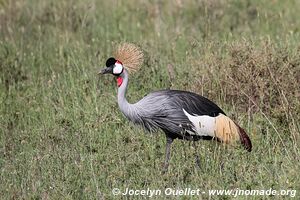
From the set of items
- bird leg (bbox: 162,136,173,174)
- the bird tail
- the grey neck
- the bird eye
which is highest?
the bird eye

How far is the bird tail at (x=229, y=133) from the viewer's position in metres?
5.62

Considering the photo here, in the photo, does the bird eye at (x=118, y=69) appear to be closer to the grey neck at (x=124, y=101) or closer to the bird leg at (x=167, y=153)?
the grey neck at (x=124, y=101)

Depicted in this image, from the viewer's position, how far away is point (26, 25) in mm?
8812

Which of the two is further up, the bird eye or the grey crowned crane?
the bird eye

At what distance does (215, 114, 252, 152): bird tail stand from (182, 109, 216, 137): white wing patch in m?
0.03

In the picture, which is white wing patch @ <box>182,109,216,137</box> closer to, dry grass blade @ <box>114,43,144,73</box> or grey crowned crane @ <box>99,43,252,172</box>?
grey crowned crane @ <box>99,43,252,172</box>

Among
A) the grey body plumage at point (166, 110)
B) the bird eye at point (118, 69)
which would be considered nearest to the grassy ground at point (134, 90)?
the grey body plumage at point (166, 110)

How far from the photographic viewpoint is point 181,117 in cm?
566

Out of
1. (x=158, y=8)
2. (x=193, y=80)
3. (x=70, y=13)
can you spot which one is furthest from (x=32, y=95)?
(x=158, y=8)

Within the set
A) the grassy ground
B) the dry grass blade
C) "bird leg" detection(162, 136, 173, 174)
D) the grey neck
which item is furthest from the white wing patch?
the dry grass blade

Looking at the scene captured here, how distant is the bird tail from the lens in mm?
5621

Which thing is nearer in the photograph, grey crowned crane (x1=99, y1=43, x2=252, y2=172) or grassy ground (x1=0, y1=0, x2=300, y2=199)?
grassy ground (x1=0, y1=0, x2=300, y2=199)

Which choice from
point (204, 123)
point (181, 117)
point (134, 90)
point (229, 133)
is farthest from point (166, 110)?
point (134, 90)

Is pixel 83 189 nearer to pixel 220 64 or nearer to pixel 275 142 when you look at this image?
pixel 275 142
